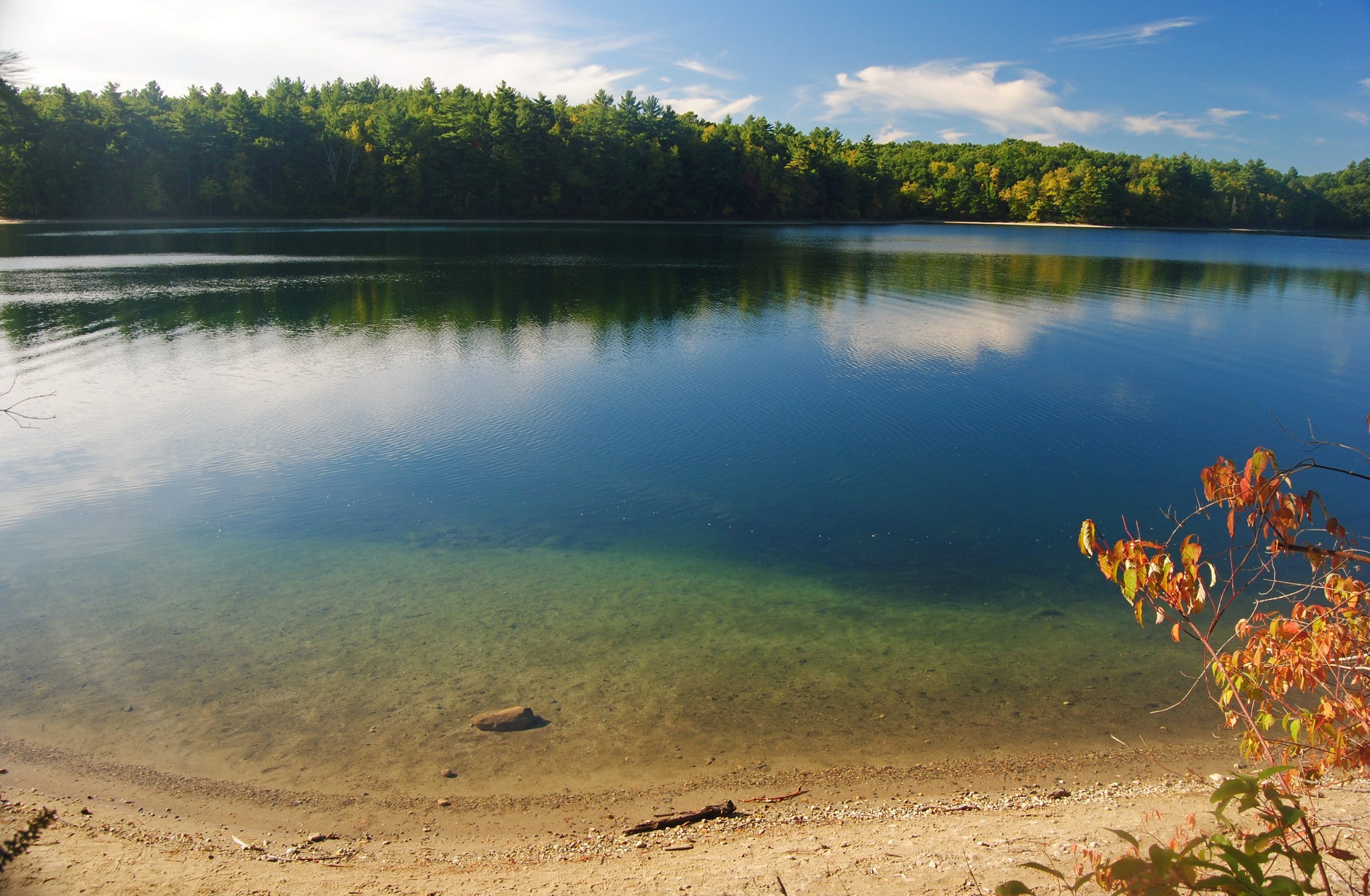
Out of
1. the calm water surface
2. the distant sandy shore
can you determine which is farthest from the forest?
the distant sandy shore

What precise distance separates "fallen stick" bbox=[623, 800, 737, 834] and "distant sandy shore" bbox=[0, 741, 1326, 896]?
0.06m

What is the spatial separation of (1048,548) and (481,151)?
76964 mm

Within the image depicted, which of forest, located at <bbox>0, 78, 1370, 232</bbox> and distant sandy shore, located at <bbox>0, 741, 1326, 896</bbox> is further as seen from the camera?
forest, located at <bbox>0, 78, 1370, 232</bbox>

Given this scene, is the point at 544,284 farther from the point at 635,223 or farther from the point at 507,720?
the point at 635,223

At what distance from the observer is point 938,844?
4629mm

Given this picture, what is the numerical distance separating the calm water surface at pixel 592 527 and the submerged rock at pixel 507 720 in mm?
97

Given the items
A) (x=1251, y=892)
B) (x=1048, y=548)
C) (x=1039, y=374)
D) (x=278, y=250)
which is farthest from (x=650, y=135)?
(x=1251, y=892)

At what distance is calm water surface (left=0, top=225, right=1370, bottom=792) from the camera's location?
639 cm

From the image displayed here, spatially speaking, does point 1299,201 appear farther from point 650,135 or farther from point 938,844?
point 938,844

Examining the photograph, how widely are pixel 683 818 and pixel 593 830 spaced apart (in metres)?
0.57

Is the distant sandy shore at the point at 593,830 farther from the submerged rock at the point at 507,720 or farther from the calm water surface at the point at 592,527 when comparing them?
the submerged rock at the point at 507,720

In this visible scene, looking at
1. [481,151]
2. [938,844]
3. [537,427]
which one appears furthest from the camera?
[481,151]

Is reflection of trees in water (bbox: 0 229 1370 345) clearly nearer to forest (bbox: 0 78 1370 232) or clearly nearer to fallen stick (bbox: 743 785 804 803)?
fallen stick (bbox: 743 785 804 803)

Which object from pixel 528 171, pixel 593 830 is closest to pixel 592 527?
pixel 593 830
